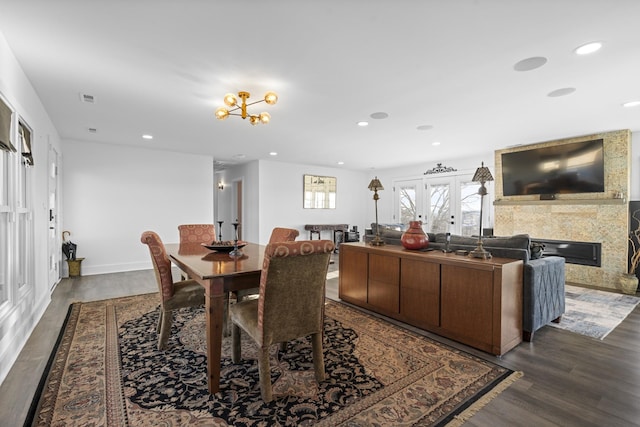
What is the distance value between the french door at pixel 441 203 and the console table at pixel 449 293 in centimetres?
443

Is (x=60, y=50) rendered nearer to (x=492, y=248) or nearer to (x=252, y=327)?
(x=252, y=327)

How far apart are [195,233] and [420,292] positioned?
9.05ft

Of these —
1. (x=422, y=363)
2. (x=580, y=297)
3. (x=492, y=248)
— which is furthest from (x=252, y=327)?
(x=580, y=297)

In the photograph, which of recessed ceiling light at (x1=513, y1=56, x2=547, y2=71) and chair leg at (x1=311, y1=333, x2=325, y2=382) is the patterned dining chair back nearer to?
chair leg at (x1=311, y1=333, x2=325, y2=382)

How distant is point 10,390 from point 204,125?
3486 mm

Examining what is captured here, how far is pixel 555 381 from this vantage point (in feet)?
6.77

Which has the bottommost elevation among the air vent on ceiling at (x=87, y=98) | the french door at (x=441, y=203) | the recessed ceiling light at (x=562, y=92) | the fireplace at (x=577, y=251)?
the fireplace at (x=577, y=251)

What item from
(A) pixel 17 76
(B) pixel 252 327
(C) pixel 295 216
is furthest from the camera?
(C) pixel 295 216

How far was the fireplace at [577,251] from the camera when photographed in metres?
4.88

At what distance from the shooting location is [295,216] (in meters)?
8.04

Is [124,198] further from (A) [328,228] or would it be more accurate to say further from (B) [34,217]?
(A) [328,228]

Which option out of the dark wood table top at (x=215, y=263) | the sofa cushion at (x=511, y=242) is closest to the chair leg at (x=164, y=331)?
the dark wood table top at (x=215, y=263)

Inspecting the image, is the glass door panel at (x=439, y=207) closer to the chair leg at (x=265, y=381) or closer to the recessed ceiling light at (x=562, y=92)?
the recessed ceiling light at (x=562, y=92)

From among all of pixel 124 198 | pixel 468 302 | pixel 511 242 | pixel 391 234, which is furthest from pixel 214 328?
pixel 124 198
